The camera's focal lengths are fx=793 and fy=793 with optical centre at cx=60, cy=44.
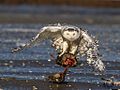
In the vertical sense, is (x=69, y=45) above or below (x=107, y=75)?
above

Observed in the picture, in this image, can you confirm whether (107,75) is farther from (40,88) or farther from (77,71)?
(40,88)

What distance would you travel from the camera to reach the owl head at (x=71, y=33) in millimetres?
A: 16672

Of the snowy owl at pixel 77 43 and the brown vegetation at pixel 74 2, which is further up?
the snowy owl at pixel 77 43

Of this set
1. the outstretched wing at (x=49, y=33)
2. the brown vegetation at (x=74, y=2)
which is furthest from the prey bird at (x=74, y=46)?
the brown vegetation at (x=74, y=2)

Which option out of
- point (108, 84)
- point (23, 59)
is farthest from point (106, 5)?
point (108, 84)

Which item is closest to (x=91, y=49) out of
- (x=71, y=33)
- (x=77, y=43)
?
(x=77, y=43)

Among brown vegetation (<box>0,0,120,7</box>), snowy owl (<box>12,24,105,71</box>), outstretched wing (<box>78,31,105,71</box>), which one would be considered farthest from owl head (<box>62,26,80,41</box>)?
brown vegetation (<box>0,0,120,7</box>)

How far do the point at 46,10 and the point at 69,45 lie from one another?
4768 centimetres

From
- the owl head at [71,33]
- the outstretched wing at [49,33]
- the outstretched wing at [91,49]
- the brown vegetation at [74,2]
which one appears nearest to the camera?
the owl head at [71,33]

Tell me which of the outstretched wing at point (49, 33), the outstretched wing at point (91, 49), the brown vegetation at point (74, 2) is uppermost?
the outstretched wing at point (49, 33)

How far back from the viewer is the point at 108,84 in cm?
1789

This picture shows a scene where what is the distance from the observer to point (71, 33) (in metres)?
16.7

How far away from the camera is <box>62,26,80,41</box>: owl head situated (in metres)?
16.7

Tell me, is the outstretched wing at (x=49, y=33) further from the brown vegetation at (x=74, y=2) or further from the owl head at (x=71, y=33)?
the brown vegetation at (x=74, y=2)
